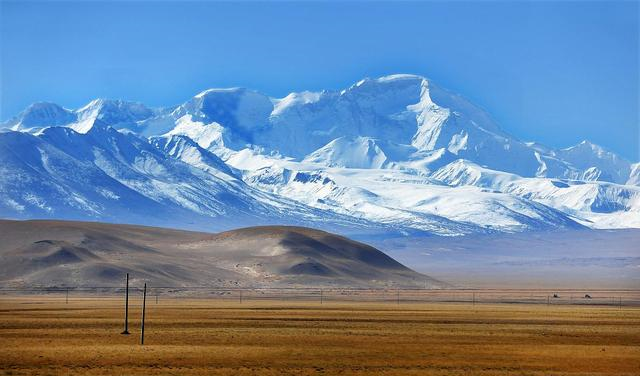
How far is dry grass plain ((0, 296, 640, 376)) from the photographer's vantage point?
56.5 m

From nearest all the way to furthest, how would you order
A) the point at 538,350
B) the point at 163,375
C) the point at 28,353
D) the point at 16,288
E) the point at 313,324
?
1. the point at 163,375
2. the point at 28,353
3. the point at 538,350
4. the point at 313,324
5. the point at 16,288

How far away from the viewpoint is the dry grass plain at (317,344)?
5650 centimetres

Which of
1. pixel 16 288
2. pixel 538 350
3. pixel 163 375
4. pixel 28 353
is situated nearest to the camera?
pixel 163 375

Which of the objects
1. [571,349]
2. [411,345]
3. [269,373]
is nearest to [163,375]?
[269,373]

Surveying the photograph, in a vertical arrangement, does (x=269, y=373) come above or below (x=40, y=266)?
below

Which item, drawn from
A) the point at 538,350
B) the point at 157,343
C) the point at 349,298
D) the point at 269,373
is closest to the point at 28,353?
the point at 157,343

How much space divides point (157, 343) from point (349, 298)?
92873mm

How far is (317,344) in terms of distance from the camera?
226 ft

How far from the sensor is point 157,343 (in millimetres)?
67938

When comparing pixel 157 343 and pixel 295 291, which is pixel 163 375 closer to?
pixel 157 343

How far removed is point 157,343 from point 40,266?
130156 mm

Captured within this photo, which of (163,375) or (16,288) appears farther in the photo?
(16,288)

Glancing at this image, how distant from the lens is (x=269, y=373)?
179ft

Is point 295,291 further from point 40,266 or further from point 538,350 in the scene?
point 538,350
